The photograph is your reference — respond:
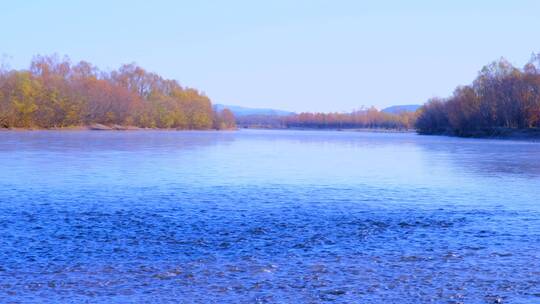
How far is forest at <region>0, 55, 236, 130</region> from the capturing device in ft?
309

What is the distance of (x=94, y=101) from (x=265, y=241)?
4529 inches

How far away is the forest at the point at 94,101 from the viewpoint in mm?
94312

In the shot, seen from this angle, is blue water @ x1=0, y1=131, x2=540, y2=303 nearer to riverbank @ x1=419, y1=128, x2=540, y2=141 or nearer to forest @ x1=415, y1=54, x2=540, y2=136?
riverbank @ x1=419, y1=128, x2=540, y2=141

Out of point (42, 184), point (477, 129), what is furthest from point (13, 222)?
point (477, 129)

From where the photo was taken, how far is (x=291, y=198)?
49.3 feet

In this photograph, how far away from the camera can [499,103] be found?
327 ft

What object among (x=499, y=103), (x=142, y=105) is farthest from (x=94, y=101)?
(x=499, y=103)

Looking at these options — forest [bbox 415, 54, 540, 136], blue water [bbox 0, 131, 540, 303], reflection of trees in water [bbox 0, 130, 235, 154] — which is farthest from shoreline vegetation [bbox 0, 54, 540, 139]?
blue water [bbox 0, 131, 540, 303]

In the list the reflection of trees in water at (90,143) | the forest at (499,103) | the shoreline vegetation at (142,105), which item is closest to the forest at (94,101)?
the shoreline vegetation at (142,105)

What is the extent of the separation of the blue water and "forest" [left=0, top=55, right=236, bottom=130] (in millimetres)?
80466

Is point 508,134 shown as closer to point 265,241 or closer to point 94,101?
point 94,101

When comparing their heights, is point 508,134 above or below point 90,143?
below

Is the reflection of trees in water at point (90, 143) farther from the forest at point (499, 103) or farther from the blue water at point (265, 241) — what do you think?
the forest at point (499, 103)

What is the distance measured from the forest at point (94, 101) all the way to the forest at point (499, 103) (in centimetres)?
6737
